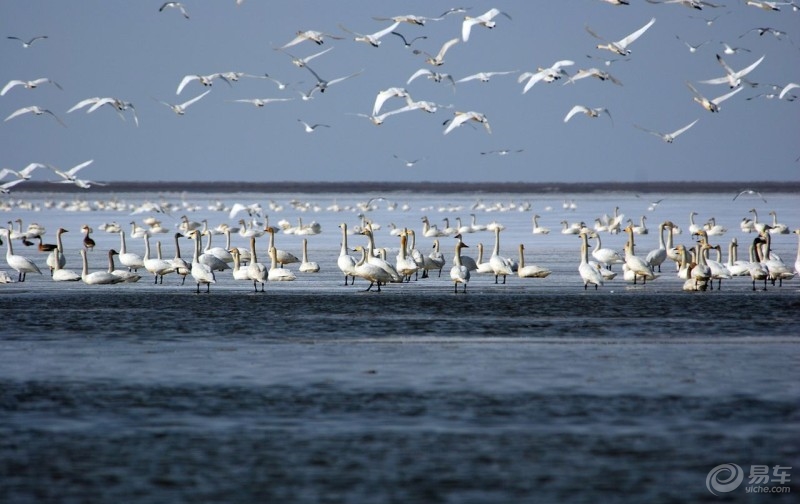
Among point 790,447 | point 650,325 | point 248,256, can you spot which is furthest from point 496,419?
point 248,256

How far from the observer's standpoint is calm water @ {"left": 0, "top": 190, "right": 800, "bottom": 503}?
9320 millimetres

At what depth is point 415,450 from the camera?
400 inches

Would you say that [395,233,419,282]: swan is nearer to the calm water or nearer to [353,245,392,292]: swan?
[353,245,392,292]: swan

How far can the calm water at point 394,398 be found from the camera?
9.32m

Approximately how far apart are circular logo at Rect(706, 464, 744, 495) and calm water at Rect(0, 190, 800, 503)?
85mm

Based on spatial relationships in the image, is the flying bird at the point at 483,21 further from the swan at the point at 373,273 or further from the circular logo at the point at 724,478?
the circular logo at the point at 724,478

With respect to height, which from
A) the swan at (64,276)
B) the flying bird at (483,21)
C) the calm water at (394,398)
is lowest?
the swan at (64,276)

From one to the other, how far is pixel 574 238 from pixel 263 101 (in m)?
15.6

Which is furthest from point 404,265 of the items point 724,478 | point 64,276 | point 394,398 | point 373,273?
point 724,478

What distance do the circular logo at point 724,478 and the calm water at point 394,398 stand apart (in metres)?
0.09

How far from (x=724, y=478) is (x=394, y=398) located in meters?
3.75

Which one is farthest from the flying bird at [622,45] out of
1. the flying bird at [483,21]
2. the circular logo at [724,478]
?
the circular logo at [724,478]

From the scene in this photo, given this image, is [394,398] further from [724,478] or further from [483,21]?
[483,21]

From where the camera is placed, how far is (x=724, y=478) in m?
9.30
